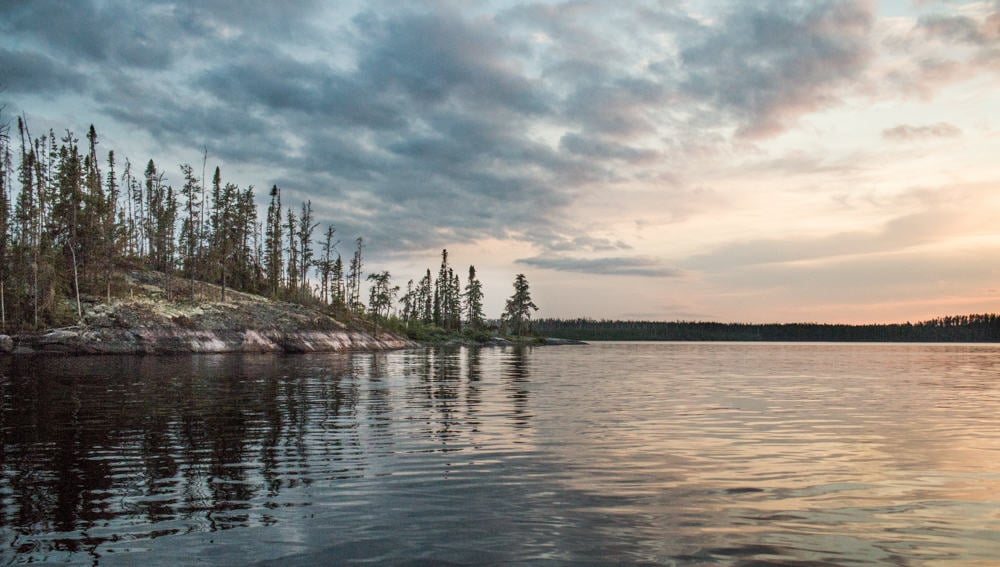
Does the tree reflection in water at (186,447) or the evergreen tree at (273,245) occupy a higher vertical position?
the evergreen tree at (273,245)

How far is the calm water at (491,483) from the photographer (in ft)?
24.2

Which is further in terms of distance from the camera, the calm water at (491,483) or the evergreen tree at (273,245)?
the evergreen tree at (273,245)

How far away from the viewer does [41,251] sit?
233ft

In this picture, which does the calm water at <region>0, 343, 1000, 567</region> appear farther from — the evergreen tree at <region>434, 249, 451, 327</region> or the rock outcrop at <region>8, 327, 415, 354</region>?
the evergreen tree at <region>434, 249, 451, 327</region>

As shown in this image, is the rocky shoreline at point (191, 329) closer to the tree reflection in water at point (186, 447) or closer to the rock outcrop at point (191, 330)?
the rock outcrop at point (191, 330)

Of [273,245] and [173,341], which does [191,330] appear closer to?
[173,341]

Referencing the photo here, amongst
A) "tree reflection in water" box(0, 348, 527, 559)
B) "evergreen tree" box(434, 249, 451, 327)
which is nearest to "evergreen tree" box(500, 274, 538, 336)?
"evergreen tree" box(434, 249, 451, 327)

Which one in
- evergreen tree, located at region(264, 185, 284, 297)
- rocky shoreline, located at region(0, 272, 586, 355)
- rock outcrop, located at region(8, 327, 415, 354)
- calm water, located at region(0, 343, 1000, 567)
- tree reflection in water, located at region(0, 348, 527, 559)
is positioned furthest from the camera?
evergreen tree, located at region(264, 185, 284, 297)

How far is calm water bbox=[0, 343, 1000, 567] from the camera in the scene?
7.38 metres

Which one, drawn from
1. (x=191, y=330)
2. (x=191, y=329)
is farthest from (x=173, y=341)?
(x=191, y=329)

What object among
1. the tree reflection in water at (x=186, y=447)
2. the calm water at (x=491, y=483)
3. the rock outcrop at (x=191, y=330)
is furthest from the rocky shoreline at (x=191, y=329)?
the calm water at (x=491, y=483)

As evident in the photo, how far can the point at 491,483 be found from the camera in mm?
10812

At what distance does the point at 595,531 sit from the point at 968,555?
4.50 meters

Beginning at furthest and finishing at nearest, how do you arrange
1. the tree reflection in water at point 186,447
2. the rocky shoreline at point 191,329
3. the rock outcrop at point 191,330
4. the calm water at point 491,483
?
the rock outcrop at point 191,330
the rocky shoreline at point 191,329
the tree reflection in water at point 186,447
the calm water at point 491,483
